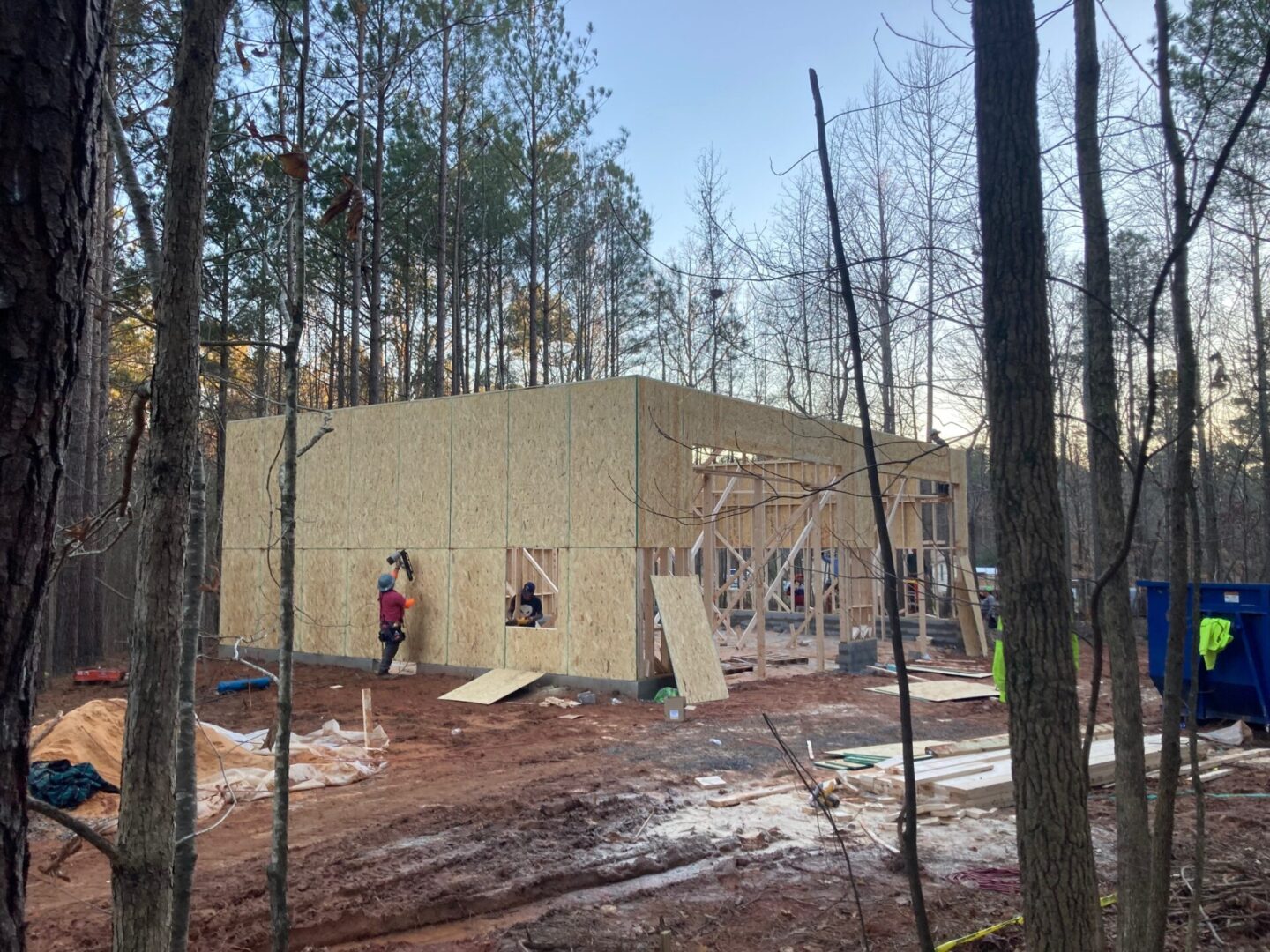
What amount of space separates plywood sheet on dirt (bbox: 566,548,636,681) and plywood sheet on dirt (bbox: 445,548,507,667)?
146cm

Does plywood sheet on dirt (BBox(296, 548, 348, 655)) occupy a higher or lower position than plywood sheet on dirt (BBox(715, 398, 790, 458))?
lower

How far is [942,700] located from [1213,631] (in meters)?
4.13

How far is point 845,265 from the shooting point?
7.53 ft

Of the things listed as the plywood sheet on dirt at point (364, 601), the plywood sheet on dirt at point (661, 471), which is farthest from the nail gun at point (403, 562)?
the plywood sheet on dirt at point (661, 471)

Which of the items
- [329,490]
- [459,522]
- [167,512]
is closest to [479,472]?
[459,522]

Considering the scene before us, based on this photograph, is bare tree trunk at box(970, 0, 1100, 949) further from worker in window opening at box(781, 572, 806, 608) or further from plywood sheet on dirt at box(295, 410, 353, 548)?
worker in window opening at box(781, 572, 806, 608)

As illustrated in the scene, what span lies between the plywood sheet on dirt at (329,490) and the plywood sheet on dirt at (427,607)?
175 cm

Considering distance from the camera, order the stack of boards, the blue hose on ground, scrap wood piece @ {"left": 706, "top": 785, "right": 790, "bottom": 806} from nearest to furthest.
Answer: the stack of boards, scrap wood piece @ {"left": 706, "top": 785, "right": 790, "bottom": 806}, the blue hose on ground

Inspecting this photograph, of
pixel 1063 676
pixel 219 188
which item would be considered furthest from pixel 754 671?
pixel 1063 676

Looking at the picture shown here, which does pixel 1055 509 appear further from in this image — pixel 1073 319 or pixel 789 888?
pixel 1073 319

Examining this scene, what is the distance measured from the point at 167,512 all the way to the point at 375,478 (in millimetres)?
13952

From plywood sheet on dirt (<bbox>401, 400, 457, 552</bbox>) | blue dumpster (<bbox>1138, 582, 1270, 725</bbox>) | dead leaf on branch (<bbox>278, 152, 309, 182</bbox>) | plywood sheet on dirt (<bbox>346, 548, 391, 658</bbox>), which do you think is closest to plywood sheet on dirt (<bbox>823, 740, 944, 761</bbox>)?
blue dumpster (<bbox>1138, 582, 1270, 725</bbox>)

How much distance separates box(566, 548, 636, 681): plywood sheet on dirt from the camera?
40.7ft

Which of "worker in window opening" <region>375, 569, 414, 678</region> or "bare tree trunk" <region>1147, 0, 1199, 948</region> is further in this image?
"worker in window opening" <region>375, 569, 414, 678</region>
